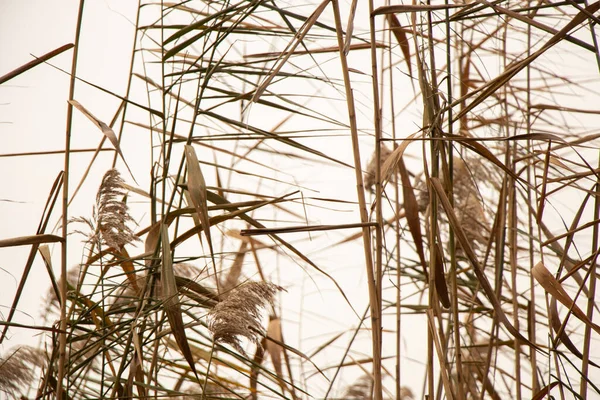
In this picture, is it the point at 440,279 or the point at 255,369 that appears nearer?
the point at 440,279

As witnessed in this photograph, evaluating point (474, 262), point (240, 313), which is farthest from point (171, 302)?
point (474, 262)

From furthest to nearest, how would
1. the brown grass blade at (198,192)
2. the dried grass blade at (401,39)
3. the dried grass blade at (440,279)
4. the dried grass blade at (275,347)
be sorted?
the dried grass blade at (275,347) < the dried grass blade at (401,39) < the dried grass blade at (440,279) < the brown grass blade at (198,192)

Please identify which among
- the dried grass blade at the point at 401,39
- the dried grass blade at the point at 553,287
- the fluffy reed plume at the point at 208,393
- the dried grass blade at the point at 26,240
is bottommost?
the fluffy reed plume at the point at 208,393

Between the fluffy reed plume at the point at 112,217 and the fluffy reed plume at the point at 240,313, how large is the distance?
0.15 m

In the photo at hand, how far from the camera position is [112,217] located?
0.63m

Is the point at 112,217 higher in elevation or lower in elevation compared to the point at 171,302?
higher

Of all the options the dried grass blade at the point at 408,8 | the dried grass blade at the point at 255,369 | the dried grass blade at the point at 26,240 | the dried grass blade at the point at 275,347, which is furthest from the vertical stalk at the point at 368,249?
the dried grass blade at the point at 275,347

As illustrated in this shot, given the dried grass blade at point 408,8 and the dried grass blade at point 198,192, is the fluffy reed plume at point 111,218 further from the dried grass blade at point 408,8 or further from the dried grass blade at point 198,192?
the dried grass blade at point 408,8

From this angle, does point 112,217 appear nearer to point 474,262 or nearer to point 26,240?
point 26,240

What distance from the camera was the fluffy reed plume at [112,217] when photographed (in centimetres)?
63

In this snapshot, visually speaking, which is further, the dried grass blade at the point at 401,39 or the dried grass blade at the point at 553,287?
the dried grass blade at the point at 401,39

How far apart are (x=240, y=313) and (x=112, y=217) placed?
0.19 metres

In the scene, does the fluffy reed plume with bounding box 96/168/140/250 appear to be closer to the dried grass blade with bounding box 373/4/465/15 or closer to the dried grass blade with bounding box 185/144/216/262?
the dried grass blade with bounding box 185/144/216/262

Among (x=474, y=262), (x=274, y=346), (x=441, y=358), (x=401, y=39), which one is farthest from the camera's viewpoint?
(x=274, y=346)
